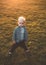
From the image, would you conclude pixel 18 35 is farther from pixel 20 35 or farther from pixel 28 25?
pixel 28 25

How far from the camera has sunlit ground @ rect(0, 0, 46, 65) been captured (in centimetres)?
791

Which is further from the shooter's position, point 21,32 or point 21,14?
point 21,14

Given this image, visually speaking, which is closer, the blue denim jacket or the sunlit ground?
the blue denim jacket

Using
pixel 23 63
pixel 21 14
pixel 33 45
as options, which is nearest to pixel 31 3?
pixel 21 14

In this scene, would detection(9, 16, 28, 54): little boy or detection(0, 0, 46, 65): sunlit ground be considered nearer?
detection(9, 16, 28, 54): little boy

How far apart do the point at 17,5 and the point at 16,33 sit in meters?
2.55

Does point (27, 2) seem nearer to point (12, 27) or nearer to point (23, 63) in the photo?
point (12, 27)

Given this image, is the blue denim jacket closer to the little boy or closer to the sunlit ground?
the little boy

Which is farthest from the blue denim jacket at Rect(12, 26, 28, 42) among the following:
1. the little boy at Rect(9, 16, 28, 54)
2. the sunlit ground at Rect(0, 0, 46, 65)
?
the sunlit ground at Rect(0, 0, 46, 65)

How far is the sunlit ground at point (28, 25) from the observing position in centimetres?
791

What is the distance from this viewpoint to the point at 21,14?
31.1 feet

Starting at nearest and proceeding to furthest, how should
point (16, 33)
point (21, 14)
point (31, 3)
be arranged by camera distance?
point (16, 33) < point (21, 14) < point (31, 3)

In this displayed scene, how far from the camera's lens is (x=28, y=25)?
29.6 feet

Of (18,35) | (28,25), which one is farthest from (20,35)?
(28,25)
